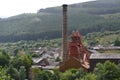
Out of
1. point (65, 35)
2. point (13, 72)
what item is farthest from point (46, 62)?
point (13, 72)

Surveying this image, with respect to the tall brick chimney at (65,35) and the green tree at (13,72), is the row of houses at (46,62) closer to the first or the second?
the tall brick chimney at (65,35)

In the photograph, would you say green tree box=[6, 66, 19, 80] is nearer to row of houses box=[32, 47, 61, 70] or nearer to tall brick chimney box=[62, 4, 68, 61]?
row of houses box=[32, 47, 61, 70]

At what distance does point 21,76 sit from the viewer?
62.8 meters

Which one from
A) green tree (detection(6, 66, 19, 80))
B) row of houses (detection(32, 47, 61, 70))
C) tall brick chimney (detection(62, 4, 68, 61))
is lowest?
row of houses (detection(32, 47, 61, 70))

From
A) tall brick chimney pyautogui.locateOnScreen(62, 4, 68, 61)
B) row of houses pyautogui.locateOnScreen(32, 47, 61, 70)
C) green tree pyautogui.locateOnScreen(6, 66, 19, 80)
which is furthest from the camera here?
row of houses pyautogui.locateOnScreen(32, 47, 61, 70)

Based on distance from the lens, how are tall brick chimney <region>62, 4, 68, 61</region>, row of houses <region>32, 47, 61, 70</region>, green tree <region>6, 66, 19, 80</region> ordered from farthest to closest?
row of houses <region>32, 47, 61, 70</region>
tall brick chimney <region>62, 4, 68, 61</region>
green tree <region>6, 66, 19, 80</region>

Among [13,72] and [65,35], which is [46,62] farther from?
[13,72]

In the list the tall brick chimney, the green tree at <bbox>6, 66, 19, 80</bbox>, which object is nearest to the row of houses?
the tall brick chimney

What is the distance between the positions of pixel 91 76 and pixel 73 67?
1288 centimetres

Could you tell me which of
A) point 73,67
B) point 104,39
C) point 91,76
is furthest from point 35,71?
point 104,39

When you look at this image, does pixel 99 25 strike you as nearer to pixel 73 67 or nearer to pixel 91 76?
pixel 73 67

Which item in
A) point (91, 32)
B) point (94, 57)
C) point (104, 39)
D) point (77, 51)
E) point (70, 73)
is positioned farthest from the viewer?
point (91, 32)

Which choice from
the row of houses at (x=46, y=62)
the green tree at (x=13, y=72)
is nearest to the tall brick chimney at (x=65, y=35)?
the row of houses at (x=46, y=62)

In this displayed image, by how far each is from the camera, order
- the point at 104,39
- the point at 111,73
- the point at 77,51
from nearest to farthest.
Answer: the point at 111,73
the point at 77,51
the point at 104,39
